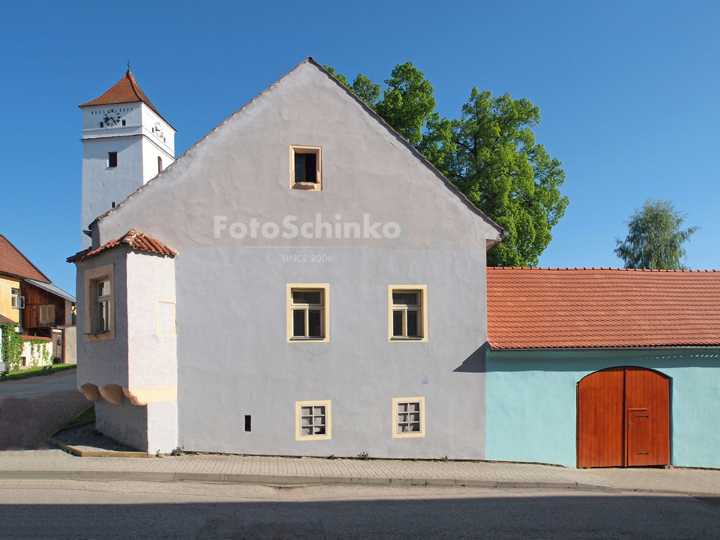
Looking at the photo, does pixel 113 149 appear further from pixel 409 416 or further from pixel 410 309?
pixel 409 416

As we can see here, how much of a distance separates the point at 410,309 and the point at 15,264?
112 feet

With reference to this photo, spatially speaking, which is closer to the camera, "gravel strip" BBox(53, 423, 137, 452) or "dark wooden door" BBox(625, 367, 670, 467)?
"gravel strip" BBox(53, 423, 137, 452)

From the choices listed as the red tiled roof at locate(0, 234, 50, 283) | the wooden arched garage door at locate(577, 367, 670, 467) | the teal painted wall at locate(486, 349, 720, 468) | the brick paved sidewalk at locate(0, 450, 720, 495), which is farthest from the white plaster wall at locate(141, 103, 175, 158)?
the wooden arched garage door at locate(577, 367, 670, 467)

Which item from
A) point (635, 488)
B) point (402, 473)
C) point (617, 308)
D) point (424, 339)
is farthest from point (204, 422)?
point (617, 308)

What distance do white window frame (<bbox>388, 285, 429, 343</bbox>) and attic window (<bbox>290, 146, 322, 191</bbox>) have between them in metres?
2.98

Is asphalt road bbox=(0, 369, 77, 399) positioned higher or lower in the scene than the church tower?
lower

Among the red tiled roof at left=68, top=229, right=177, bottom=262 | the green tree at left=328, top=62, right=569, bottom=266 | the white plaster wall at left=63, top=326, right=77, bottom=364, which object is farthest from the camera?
the white plaster wall at left=63, top=326, right=77, bottom=364

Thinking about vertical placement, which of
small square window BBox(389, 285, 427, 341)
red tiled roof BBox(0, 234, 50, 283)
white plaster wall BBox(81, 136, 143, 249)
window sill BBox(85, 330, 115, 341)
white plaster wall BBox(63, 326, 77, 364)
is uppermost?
white plaster wall BBox(81, 136, 143, 249)

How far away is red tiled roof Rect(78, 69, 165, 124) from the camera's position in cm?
4181

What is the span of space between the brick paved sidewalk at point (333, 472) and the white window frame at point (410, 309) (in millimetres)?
2719

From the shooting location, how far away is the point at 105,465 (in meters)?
10.6

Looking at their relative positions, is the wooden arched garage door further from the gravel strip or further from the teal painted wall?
the gravel strip

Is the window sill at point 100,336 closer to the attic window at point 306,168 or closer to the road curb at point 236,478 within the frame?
the road curb at point 236,478

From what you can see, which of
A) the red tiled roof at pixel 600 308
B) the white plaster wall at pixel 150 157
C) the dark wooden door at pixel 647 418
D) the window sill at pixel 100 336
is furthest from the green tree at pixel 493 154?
the white plaster wall at pixel 150 157
